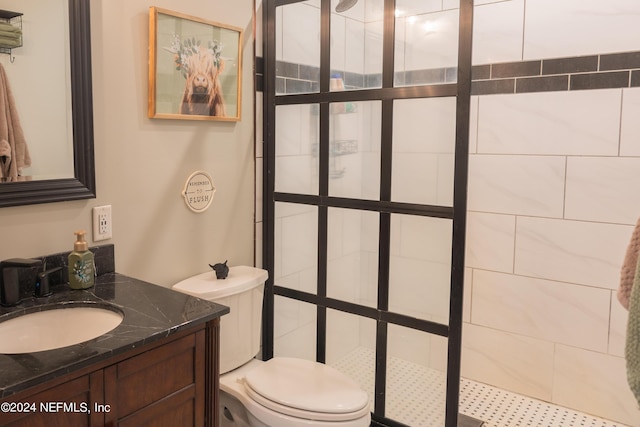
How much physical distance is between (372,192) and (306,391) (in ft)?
2.61

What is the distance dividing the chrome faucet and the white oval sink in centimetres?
9

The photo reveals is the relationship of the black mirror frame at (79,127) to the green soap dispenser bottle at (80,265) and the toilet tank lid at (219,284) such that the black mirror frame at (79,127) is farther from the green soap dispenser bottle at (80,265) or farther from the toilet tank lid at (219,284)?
the toilet tank lid at (219,284)

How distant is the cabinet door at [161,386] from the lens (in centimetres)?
130

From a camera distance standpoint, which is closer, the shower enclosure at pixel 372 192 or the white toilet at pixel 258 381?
the white toilet at pixel 258 381

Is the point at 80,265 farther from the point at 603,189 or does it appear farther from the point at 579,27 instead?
the point at 579,27

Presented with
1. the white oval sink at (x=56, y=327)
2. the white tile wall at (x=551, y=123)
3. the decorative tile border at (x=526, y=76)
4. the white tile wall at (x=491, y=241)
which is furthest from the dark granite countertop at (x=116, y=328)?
the white tile wall at (x=551, y=123)

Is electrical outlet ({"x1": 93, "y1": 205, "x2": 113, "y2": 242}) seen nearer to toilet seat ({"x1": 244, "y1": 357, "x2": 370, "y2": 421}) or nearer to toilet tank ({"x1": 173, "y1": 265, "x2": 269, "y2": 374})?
toilet tank ({"x1": 173, "y1": 265, "x2": 269, "y2": 374})

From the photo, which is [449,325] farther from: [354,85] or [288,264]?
[354,85]

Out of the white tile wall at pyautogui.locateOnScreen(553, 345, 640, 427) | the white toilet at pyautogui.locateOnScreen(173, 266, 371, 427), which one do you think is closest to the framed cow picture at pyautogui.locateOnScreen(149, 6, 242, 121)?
the white toilet at pyautogui.locateOnScreen(173, 266, 371, 427)

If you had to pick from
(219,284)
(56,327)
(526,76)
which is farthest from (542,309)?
(56,327)

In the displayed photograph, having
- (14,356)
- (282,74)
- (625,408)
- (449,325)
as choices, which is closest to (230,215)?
(282,74)

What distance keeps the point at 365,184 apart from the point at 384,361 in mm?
714

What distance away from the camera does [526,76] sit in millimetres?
2615

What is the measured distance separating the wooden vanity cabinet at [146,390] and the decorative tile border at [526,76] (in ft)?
3.73
